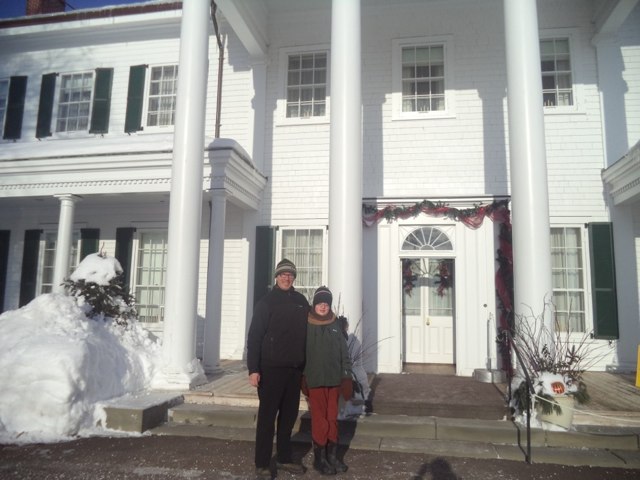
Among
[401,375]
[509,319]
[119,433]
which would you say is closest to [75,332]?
[119,433]

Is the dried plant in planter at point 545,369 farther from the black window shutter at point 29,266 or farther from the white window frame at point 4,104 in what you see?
the white window frame at point 4,104

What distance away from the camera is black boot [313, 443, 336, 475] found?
413 centimetres

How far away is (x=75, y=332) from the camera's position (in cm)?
607

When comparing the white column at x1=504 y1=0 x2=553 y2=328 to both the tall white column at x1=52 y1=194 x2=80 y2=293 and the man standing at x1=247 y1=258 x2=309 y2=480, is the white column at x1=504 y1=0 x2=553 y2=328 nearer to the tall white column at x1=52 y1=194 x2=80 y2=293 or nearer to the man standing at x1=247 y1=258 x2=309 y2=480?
the man standing at x1=247 y1=258 x2=309 y2=480

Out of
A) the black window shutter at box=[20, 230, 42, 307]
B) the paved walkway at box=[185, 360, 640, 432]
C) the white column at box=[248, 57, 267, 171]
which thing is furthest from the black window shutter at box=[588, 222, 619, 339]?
the black window shutter at box=[20, 230, 42, 307]

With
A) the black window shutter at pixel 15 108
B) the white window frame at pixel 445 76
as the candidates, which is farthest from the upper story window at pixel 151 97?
the white window frame at pixel 445 76

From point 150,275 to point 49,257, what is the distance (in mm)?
2622

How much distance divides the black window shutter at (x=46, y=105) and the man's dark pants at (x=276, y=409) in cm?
977

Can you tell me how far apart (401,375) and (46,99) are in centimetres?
1016

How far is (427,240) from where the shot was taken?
891 centimetres

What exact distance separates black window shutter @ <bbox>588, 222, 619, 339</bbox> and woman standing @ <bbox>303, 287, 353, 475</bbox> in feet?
20.7

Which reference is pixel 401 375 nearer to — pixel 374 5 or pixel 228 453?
pixel 228 453

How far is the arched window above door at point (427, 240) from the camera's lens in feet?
29.1

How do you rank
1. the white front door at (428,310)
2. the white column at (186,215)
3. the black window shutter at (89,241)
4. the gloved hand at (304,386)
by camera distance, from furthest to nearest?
the black window shutter at (89,241)
the white front door at (428,310)
the white column at (186,215)
the gloved hand at (304,386)
